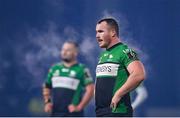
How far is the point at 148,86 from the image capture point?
306 inches

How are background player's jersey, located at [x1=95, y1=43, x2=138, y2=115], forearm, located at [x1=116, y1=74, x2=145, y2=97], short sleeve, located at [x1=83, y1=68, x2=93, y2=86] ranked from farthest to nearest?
short sleeve, located at [x1=83, y1=68, x2=93, y2=86] < background player's jersey, located at [x1=95, y1=43, x2=138, y2=115] < forearm, located at [x1=116, y1=74, x2=145, y2=97]

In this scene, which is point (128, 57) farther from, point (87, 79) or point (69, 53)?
point (69, 53)

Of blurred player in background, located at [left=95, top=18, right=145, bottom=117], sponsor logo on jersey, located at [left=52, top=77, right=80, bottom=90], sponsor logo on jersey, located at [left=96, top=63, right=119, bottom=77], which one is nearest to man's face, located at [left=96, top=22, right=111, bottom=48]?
blurred player in background, located at [left=95, top=18, right=145, bottom=117]

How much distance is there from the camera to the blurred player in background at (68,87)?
741 cm

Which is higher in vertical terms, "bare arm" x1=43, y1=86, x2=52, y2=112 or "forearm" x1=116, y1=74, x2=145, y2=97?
"forearm" x1=116, y1=74, x2=145, y2=97

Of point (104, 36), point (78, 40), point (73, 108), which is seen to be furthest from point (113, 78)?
point (78, 40)

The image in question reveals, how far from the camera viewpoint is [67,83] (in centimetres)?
746

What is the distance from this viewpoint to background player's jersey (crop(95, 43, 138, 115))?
464 centimetres

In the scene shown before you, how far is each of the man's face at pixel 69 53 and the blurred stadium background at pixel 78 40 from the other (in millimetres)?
278

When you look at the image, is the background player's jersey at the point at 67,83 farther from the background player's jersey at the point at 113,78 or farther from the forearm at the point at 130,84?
the forearm at the point at 130,84

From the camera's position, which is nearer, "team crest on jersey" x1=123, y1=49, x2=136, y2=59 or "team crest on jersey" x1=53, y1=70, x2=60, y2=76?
"team crest on jersey" x1=123, y1=49, x2=136, y2=59

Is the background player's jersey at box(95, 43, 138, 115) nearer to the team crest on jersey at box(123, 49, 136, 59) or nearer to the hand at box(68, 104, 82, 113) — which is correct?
the team crest on jersey at box(123, 49, 136, 59)

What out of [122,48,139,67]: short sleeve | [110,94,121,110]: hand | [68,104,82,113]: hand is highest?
[122,48,139,67]: short sleeve

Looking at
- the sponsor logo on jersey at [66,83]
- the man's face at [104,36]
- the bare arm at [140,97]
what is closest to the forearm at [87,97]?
the sponsor logo on jersey at [66,83]
